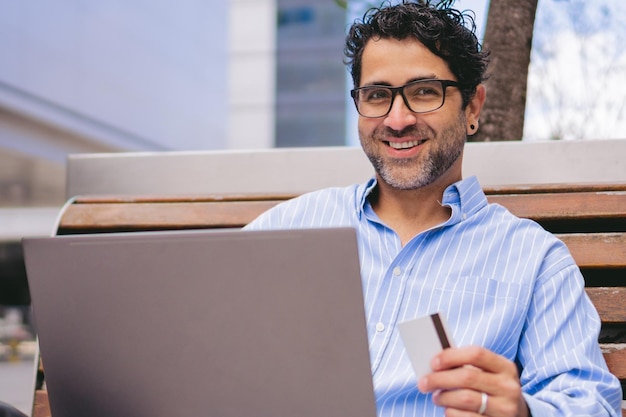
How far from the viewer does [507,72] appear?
2764 millimetres

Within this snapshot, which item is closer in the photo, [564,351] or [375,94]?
[564,351]

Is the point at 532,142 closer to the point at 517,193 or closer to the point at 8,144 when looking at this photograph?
the point at 517,193

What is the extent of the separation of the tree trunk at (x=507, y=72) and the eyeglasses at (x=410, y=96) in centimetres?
104

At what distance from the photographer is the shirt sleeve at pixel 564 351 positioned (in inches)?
51.4

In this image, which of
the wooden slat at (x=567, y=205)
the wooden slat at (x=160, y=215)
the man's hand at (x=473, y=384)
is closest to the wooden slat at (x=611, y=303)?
the wooden slat at (x=567, y=205)

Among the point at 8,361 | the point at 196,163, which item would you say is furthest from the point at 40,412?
the point at 8,361

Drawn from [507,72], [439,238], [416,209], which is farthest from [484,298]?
[507,72]

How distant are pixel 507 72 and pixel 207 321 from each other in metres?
2.05

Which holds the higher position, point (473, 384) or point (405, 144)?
point (405, 144)

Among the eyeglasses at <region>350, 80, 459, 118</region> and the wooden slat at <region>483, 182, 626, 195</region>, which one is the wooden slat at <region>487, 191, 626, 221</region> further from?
the eyeglasses at <region>350, 80, 459, 118</region>

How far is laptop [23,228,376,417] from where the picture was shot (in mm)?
978

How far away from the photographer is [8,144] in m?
15.1

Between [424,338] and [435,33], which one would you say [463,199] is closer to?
[435,33]

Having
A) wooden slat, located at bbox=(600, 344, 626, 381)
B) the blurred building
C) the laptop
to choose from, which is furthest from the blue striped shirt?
the blurred building
